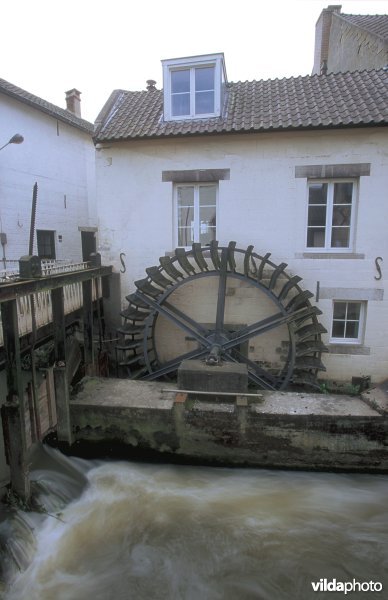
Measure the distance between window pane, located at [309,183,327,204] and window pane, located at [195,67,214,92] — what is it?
2.82 metres

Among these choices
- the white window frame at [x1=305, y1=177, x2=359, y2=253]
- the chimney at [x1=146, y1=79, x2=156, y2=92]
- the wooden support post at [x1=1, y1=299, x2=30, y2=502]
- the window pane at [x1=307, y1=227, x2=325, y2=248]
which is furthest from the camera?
the chimney at [x1=146, y1=79, x2=156, y2=92]

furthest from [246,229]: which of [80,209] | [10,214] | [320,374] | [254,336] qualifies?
[80,209]

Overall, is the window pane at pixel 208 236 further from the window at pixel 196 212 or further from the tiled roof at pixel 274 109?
the tiled roof at pixel 274 109

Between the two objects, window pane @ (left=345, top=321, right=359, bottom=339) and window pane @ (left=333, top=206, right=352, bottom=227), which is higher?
window pane @ (left=333, top=206, right=352, bottom=227)

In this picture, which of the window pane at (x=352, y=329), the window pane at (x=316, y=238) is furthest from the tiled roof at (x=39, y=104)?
the window pane at (x=352, y=329)

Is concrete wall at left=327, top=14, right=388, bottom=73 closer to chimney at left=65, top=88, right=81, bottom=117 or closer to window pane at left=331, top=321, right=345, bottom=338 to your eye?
window pane at left=331, top=321, right=345, bottom=338

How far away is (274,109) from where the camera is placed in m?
6.87

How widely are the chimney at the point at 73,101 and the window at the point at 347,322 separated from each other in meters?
12.7

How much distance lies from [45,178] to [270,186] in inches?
320

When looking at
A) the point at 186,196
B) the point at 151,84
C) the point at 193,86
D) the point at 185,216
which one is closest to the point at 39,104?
the point at 151,84

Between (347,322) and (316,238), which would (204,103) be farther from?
(347,322)

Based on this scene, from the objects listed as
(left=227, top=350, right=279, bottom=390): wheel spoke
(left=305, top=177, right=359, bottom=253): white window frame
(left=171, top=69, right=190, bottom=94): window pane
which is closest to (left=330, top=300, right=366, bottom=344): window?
(left=305, top=177, right=359, bottom=253): white window frame

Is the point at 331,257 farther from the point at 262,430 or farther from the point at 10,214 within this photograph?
the point at 10,214

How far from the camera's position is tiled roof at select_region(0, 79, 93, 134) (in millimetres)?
9698
